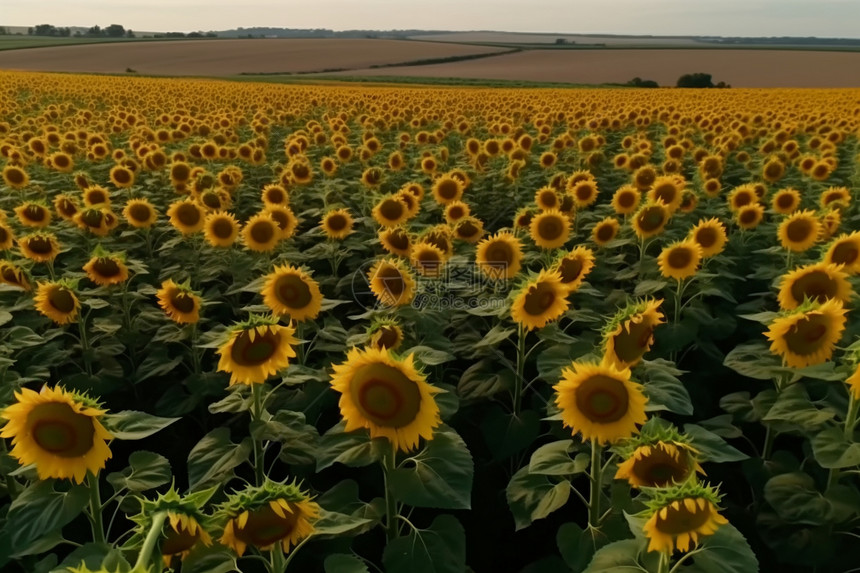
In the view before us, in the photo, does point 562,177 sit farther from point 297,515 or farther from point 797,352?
point 297,515

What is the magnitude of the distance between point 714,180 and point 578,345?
5.23 meters

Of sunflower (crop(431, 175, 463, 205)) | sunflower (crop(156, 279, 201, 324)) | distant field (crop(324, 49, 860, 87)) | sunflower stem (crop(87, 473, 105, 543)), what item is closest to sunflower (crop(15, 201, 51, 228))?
sunflower (crop(156, 279, 201, 324))

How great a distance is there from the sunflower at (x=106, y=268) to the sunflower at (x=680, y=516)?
164 inches

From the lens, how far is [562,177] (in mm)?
8117

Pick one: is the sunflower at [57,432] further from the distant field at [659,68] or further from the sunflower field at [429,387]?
the distant field at [659,68]

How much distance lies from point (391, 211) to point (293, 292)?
2481 mm

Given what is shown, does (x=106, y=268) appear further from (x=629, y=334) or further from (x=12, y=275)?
(x=629, y=334)

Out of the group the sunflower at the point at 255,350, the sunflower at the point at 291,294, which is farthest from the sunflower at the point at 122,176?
the sunflower at the point at 255,350

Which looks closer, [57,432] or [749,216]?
[57,432]

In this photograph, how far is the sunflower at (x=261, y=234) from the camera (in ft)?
18.0

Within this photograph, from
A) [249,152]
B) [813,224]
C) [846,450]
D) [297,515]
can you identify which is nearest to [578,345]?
[846,450]

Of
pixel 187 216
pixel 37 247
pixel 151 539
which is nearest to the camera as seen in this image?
pixel 151 539

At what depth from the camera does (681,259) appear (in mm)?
4621

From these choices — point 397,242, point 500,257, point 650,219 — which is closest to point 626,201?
point 650,219
